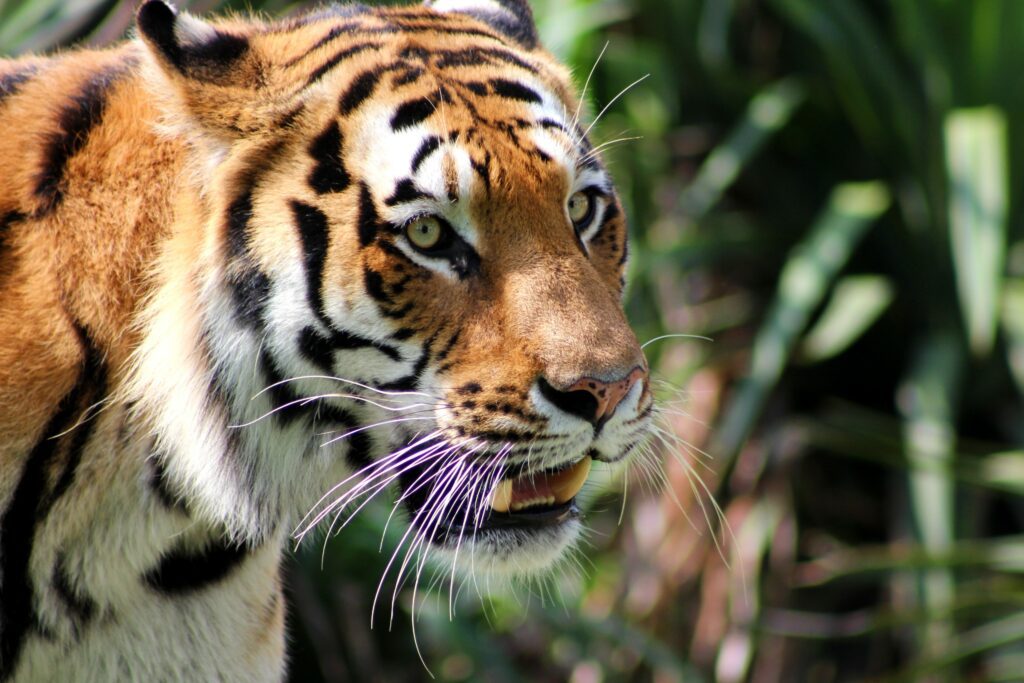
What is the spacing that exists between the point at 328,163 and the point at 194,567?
80cm

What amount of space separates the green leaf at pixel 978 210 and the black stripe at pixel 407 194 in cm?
295

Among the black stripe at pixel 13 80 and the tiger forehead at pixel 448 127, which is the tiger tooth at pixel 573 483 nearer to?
the tiger forehead at pixel 448 127

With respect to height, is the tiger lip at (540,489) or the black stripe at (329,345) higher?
the black stripe at (329,345)

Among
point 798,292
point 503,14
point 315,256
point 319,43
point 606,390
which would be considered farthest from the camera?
point 798,292

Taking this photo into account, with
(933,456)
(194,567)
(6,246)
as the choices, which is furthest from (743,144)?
(6,246)

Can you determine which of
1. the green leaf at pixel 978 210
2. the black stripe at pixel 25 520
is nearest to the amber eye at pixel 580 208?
the black stripe at pixel 25 520

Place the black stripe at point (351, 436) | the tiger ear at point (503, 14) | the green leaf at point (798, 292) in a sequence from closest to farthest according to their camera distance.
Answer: the black stripe at point (351, 436) → the tiger ear at point (503, 14) → the green leaf at point (798, 292)

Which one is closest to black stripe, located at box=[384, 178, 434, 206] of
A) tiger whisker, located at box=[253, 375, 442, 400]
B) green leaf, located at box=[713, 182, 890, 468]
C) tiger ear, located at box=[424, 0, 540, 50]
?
tiger whisker, located at box=[253, 375, 442, 400]

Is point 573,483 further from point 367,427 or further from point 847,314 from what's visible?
point 847,314

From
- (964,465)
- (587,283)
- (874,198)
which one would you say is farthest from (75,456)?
(874,198)

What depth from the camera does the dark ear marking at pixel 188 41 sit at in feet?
7.16

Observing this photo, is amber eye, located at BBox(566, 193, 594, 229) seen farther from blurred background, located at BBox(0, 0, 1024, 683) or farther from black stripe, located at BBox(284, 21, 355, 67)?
blurred background, located at BBox(0, 0, 1024, 683)

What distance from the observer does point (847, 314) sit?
5.04 metres

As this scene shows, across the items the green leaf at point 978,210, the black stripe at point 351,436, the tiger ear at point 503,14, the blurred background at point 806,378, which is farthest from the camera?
the green leaf at point 978,210
